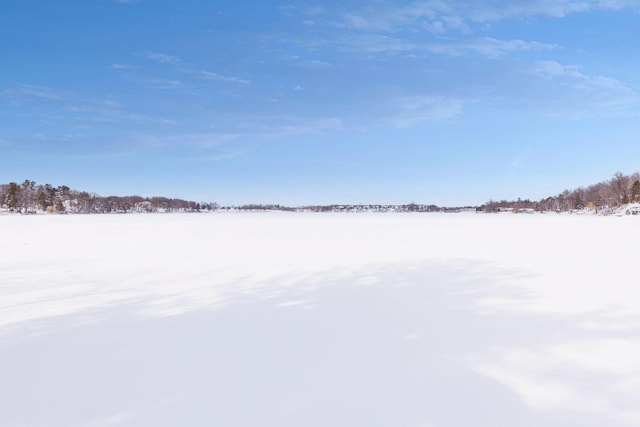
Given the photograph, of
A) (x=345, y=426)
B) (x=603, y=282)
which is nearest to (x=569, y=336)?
(x=345, y=426)

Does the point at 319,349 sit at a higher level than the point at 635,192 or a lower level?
lower

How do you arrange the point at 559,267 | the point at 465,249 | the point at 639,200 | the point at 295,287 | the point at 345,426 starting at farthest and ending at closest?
the point at 639,200 < the point at 465,249 < the point at 559,267 < the point at 295,287 < the point at 345,426

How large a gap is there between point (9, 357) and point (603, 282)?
8.09m

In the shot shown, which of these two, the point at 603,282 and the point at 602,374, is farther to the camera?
the point at 603,282

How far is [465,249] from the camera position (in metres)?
12.4

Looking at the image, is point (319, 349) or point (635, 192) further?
point (635, 192)

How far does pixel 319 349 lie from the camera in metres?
3.98

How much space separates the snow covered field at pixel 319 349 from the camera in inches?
111

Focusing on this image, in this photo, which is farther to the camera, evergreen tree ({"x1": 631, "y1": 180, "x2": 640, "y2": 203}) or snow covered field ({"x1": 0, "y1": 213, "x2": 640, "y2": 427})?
evergreen tree ({"x1": 631, "y1": 180, "x2": 640, "y2": 203})

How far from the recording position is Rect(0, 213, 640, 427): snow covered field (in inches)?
111

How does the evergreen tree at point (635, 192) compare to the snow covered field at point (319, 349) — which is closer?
the snow covered field at point (319, 349)

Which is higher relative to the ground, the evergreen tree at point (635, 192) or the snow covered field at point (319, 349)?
the evergreen tree at point (635, 192)

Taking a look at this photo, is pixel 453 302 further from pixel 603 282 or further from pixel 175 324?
pixel 175 324

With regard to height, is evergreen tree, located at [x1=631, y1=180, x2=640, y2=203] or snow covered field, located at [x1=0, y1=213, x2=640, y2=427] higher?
evergreen tree, located at [x1=631, y1=180, x2=640, y2=203]
